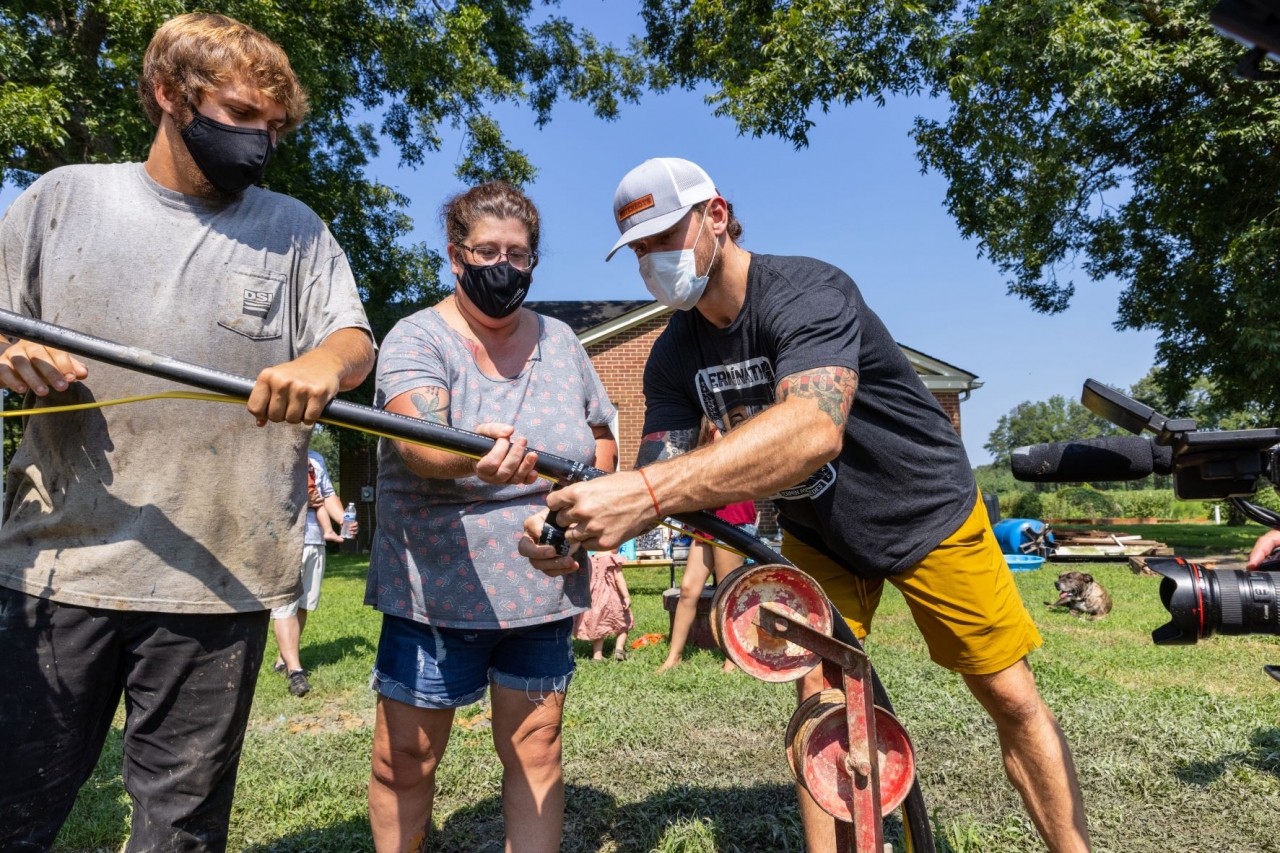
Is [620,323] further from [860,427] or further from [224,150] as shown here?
[224,150]

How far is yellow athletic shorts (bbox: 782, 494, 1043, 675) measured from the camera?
262cm

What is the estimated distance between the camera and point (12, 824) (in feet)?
6.25

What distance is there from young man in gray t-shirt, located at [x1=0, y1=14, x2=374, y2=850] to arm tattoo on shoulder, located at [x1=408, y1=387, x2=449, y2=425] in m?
0.23

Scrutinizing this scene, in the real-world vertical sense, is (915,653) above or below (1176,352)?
below

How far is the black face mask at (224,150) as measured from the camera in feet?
6.72

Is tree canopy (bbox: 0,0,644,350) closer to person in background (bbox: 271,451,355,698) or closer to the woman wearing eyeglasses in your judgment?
person in background (bbox: 271,451,355,698)

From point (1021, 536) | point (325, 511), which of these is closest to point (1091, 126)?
point (1021, 536)

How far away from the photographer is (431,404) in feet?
7.81

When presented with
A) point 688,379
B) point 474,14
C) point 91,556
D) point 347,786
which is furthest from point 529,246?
point 474,14

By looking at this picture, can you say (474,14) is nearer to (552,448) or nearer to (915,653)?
(915,653)

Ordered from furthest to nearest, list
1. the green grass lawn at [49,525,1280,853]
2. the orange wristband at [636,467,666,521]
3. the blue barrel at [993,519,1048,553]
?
the blue barrel at [993,519,1048,553] < the green grass lawn at [49,525,1280,853] < the orange wristband at [636,467,666,521]

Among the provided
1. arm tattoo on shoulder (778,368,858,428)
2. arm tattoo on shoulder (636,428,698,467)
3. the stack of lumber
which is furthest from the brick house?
arm tattoo on shoulder (778,368,858,428)

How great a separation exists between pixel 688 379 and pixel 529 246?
0.65 m

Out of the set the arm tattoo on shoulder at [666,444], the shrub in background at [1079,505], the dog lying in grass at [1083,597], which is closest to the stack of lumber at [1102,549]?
the dog lying in grass at [1083,597]
